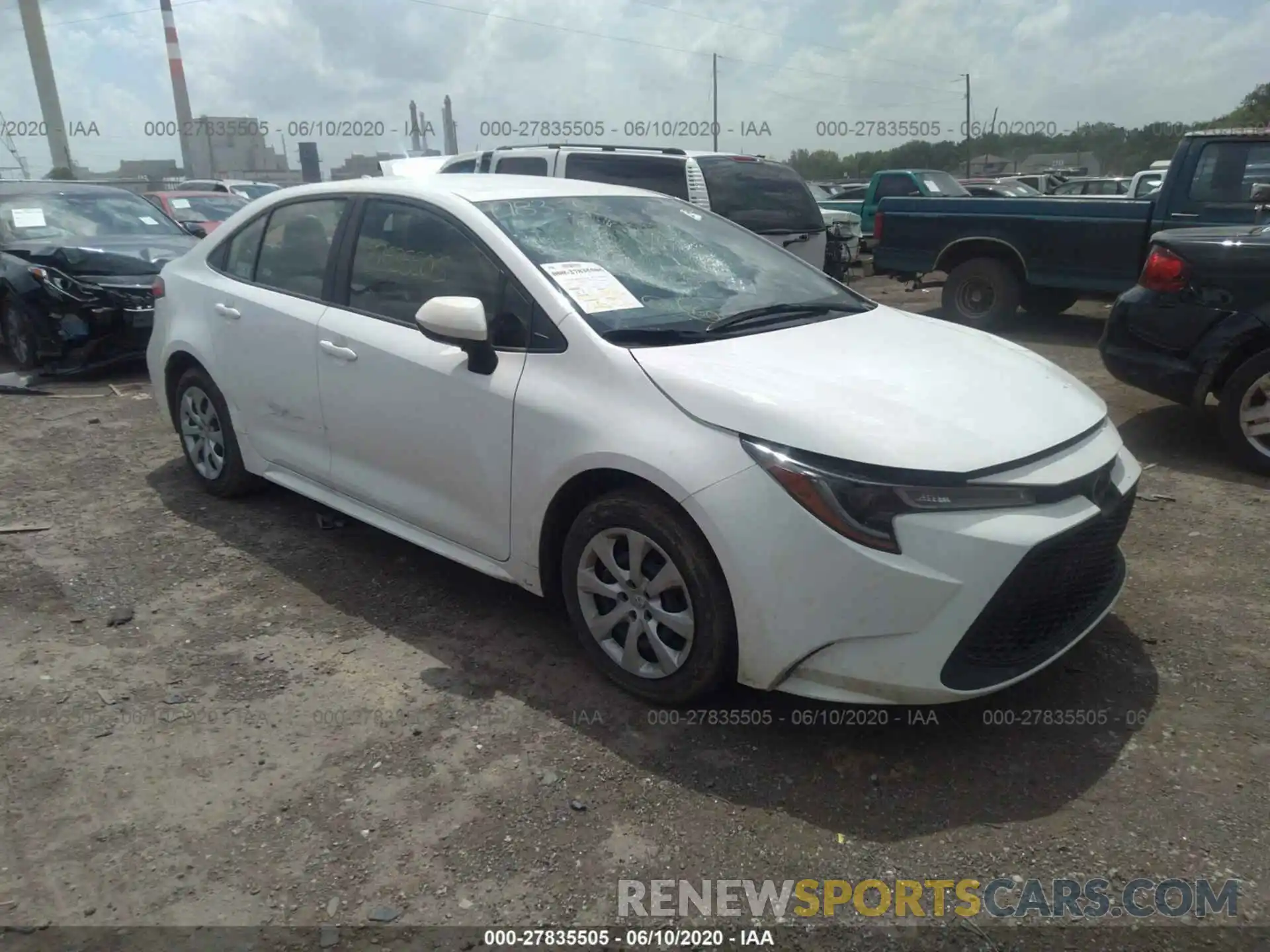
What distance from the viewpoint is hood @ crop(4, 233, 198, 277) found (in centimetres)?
759

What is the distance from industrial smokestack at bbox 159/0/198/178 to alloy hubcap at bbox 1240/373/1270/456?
43.9 m

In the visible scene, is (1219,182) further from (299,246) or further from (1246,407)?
(299,246)

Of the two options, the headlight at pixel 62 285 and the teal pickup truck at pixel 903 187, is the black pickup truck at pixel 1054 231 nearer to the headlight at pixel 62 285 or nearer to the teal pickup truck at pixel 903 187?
the teal pickup truck at pixel 903 187

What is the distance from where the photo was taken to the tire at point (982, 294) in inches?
364

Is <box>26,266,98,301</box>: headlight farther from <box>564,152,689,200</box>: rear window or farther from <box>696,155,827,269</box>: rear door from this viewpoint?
<box>696,155,827,269</box>: rear door

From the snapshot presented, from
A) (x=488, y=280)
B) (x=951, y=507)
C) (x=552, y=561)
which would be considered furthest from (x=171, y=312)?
(x=951, y=507)

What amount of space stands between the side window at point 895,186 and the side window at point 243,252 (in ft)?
45.7

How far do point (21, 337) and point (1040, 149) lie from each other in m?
54.2

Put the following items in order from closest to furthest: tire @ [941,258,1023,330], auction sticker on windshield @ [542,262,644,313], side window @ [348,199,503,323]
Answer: auction sticker on windshield @ [542,262,644,313]
side window @ [348,199,503,323]
tire @ [941,258,1023,330]

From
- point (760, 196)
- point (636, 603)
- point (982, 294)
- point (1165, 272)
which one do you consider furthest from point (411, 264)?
point (982, 294)

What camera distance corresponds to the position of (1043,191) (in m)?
20.3

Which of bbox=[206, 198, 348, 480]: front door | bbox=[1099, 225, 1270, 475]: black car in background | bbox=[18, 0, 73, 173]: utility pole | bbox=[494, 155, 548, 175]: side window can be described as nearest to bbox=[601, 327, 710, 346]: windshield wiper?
bbox=[206, 198, 348, 480]: front door

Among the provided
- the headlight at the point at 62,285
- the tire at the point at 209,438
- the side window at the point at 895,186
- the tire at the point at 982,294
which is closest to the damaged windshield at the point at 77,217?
the headlight at the point at 62,285

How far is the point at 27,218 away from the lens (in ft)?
26.6
